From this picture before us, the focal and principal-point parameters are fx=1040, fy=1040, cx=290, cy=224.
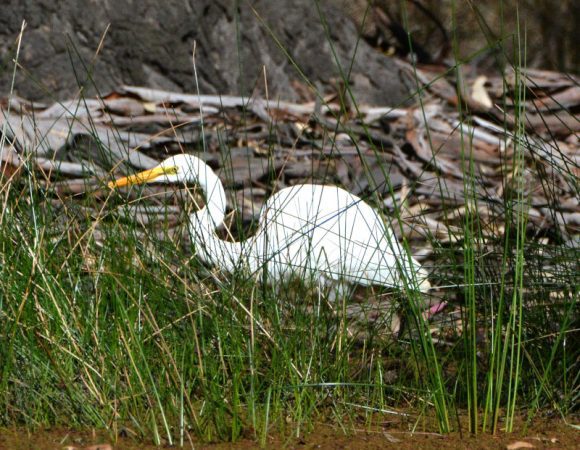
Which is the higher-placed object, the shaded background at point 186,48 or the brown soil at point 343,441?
the shaded background at point 186,48

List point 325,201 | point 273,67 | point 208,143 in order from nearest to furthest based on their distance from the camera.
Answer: point 325,201 < point 208,143 < point 273,67

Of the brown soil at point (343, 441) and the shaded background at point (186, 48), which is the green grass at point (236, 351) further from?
the shaded background at point (186, 48)

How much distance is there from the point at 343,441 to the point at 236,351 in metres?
0.45

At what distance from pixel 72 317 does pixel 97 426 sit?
0.41 metres

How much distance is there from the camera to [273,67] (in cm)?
723

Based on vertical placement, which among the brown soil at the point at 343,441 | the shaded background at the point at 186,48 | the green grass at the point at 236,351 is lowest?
the brown soil at the point at 343,441

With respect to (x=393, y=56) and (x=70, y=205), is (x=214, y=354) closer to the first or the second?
(x=70, y=205)

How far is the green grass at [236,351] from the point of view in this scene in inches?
104

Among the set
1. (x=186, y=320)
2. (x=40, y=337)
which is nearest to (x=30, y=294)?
(x=40, y=337)

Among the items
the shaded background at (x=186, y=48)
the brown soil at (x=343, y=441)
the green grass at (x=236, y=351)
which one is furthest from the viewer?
the shaded background at (x=186, y=48)

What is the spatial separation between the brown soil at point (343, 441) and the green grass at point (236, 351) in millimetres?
39

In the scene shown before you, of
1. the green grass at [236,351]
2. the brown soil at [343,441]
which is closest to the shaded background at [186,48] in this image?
the green grass at [236,351]

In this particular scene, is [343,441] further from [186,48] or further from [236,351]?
[186,48]

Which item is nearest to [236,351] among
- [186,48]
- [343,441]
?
[343,441]
